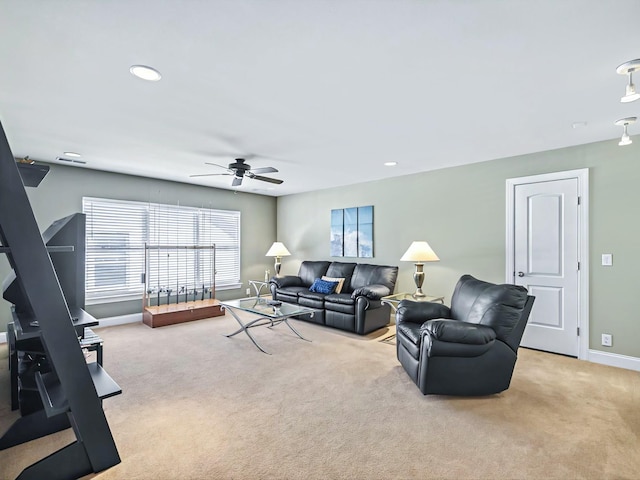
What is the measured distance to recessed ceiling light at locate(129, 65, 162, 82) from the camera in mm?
2121

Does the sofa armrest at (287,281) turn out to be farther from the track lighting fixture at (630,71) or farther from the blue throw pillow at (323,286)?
the track lighting fixture at (630,71)

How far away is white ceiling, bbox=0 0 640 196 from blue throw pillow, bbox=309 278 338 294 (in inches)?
94.6

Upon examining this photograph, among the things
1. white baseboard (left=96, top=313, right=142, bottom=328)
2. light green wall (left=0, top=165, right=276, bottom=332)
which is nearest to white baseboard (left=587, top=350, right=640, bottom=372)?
light green wall (left=0, top=165, right=276, bottom=332)

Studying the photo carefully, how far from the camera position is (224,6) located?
5.11 feet

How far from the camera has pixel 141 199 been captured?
554 centimetres

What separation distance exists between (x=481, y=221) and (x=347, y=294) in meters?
2.21

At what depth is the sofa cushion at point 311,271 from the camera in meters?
6.17

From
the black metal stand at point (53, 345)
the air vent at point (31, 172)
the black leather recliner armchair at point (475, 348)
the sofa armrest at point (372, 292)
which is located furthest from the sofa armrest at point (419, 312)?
the air vent at point (31, 172)

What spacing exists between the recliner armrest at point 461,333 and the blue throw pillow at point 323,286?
2.83 meters

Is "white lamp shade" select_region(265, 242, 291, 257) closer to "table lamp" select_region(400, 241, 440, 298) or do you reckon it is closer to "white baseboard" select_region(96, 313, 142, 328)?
"white baseboard" select_region(96, 313, 142, 328)

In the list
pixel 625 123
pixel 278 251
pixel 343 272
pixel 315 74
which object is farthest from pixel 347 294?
pixel 625 123

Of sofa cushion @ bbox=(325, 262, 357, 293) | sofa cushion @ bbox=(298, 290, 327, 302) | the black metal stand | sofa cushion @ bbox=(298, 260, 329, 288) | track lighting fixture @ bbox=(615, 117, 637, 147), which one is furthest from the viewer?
sofa cushion @ bbox=(298, 260, 329, 288)

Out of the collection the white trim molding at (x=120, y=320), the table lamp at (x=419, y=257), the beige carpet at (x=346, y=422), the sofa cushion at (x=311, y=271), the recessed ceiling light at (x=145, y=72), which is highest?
the recessed ceiling light at (x=145, y=72)

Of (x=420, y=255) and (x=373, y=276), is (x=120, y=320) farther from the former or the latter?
(x=420, y=255)
